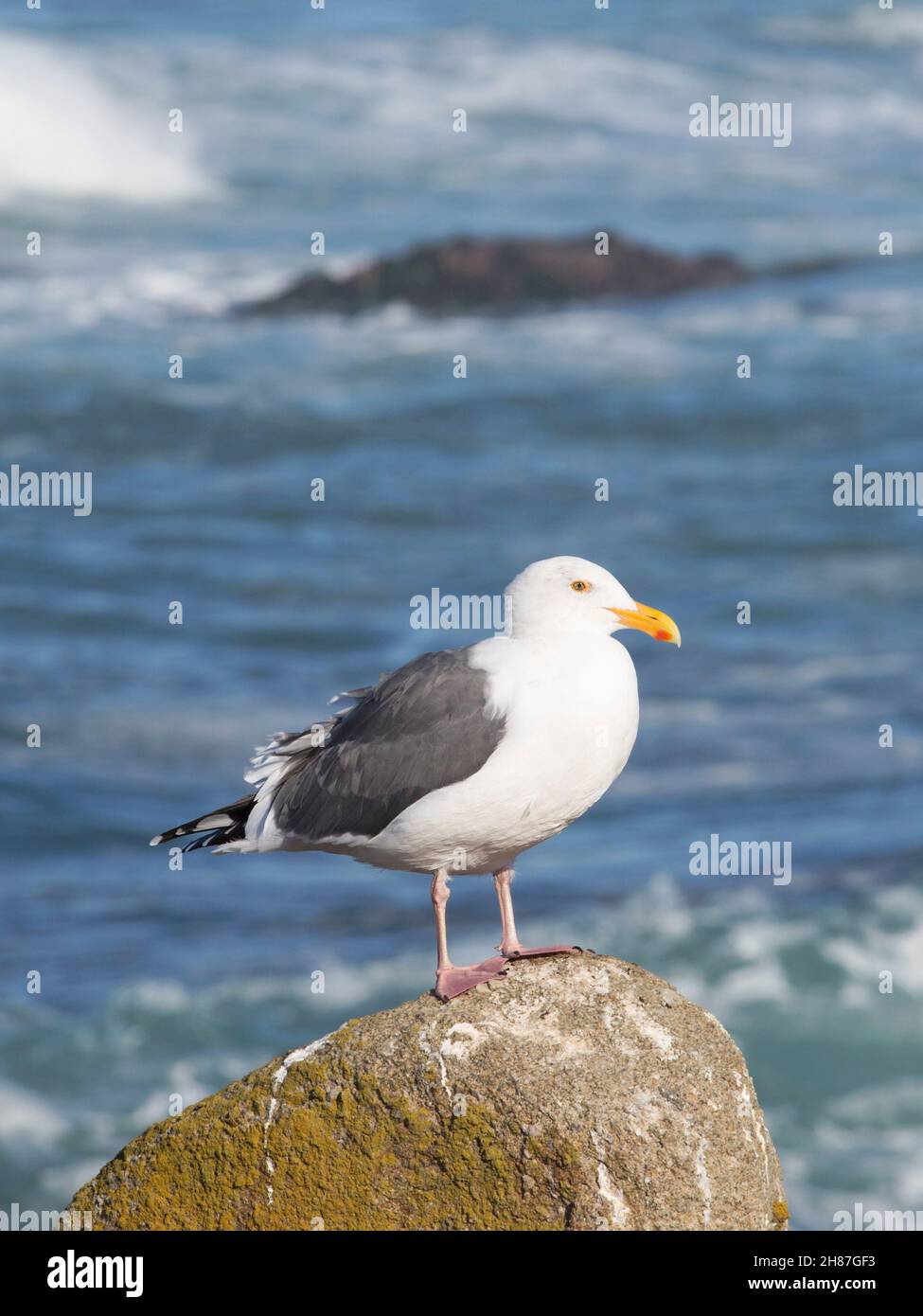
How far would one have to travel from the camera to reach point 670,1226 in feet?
28.2

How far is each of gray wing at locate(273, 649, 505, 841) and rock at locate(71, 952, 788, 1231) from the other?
110cm

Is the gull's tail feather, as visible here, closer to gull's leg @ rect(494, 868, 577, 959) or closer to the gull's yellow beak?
gull's leg @ rect(494, 868, 577, 959)

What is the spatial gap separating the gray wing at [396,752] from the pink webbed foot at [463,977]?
0.90m

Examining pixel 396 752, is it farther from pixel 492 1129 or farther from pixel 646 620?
pixel 492 1129

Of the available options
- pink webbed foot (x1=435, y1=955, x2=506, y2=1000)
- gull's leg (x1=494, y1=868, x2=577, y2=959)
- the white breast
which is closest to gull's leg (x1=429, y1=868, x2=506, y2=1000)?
pink webbed foot (x1=435, y1=955, x2=506, y2=1000)

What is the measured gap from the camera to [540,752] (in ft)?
30.1

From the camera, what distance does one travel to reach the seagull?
920 cm

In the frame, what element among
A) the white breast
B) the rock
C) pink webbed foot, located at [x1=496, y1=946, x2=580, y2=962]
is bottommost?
the rock

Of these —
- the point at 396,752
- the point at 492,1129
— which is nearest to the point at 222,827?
the point at 396,752

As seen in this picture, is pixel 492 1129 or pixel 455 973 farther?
pixel 455 973

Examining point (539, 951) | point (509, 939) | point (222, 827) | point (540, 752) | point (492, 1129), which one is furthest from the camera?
point (222, 827)

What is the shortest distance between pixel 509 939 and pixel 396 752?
1182 millimetres

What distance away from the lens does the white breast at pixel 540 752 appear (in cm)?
916

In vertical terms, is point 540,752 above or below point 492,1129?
above
